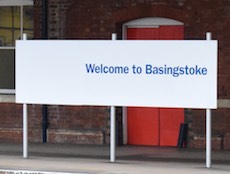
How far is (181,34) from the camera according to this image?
1450 cm

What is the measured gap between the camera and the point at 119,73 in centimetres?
1176

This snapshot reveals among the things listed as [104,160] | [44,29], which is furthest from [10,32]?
[104,160]

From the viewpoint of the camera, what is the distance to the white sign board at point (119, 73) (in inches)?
448

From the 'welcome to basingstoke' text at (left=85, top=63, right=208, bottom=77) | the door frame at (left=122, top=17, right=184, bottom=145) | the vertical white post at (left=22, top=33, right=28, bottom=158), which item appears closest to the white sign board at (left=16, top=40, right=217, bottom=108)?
the 'welcome to basingstoke' text at (left=85, top=63, right=208, bottom=77)

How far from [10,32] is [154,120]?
12.5 ft

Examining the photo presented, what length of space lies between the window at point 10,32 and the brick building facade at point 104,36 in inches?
14.3

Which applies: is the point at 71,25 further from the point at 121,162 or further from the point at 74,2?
the point at 121,162

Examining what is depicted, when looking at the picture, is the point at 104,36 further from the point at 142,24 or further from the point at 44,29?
the point at 44,29

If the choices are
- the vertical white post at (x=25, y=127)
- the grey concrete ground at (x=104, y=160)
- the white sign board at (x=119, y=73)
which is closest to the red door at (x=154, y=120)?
the grey concrete ground at (x=104, y=160)

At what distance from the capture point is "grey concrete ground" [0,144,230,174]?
445 inches

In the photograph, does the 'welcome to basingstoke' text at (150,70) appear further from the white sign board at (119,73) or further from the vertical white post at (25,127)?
the vertical white post at (25,127)

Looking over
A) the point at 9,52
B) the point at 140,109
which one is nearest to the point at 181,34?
the point at 140,109

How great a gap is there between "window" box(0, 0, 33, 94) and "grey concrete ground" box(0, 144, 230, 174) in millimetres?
1602

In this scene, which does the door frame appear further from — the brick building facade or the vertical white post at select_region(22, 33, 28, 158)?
the vertical white post at select_region(22, 33, 28, 158)
